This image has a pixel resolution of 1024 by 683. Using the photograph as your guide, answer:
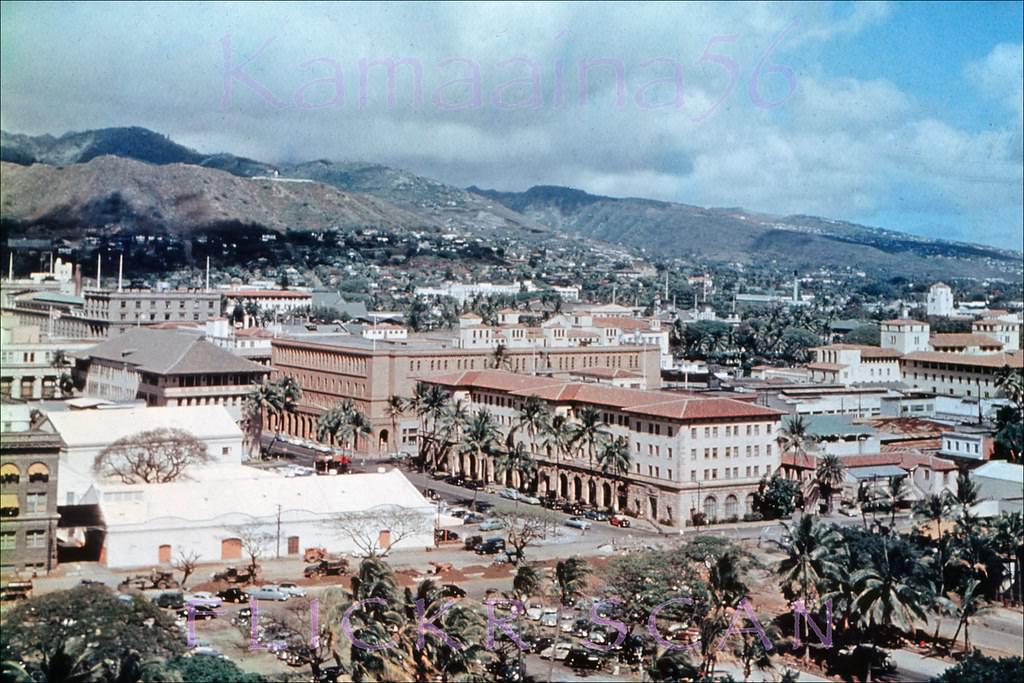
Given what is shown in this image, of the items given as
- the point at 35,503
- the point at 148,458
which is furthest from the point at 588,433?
the point at 35,503

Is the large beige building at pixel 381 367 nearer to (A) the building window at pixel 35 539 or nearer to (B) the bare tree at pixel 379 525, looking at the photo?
(B) the bare tree at pixel 379 525

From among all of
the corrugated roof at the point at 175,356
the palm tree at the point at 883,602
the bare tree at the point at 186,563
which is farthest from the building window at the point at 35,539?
the palm tree at the point at 883,602

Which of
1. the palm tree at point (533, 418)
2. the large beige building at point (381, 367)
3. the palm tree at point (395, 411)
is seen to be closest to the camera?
the palm tree at point (395, 411)

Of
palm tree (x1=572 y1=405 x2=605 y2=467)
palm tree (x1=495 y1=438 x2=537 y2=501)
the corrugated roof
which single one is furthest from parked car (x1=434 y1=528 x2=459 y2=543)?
the corrugated roof

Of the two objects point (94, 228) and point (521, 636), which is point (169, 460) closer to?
point (521, 636)

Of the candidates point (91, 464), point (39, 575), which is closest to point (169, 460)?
point (91, 464)

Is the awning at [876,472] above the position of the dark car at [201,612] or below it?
above

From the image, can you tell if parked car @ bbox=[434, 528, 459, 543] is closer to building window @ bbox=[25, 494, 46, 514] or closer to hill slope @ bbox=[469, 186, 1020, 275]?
building window @ bbox=[25, 494, 46, 514]
